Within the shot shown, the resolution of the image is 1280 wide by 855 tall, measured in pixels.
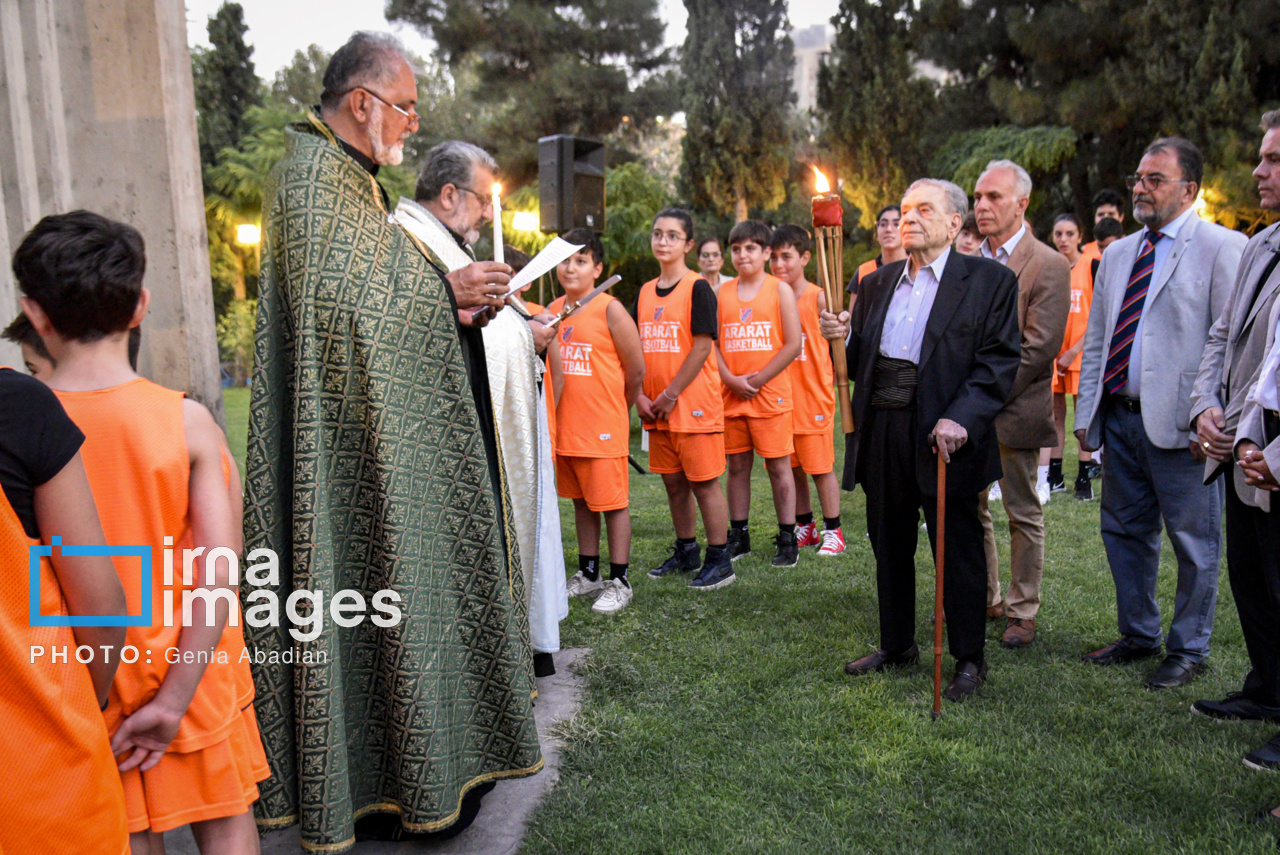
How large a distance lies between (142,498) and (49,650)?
0.40m

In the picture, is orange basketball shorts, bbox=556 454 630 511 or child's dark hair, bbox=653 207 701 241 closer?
orange basketball shorts, bbox=556 454 630 511

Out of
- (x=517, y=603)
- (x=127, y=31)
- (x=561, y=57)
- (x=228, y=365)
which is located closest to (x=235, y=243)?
(x=228, y=365)

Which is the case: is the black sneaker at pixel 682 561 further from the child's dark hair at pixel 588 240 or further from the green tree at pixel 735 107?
the green tree at pixel 735 107

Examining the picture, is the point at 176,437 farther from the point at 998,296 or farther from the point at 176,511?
the point at 998,296

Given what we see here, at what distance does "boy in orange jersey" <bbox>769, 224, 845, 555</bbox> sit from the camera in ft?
22.0

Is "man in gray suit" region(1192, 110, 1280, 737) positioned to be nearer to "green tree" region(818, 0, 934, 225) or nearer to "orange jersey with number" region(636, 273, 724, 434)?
"orange jersey with number" region(636, 273, 724, 434)

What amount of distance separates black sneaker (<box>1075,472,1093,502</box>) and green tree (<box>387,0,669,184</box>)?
2395cm

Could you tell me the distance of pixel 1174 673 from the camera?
3971 millimetres

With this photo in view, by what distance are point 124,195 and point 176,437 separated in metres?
2.70

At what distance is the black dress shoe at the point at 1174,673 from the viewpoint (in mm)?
3945

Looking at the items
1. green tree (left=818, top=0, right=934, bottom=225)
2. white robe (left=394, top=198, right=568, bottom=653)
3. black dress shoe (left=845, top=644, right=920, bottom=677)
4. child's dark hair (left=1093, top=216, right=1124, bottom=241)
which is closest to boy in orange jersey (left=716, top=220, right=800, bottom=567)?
black dress shoe (left=845, top=644, right=920, bottom=677)

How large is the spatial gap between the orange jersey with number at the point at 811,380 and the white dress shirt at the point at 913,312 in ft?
8.68

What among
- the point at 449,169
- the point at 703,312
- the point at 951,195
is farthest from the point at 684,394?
the point at 449,169

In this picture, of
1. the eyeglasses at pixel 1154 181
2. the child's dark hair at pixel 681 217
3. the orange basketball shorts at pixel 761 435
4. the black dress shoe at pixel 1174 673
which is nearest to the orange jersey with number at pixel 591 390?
the child's dark hair at pixel 681 217
